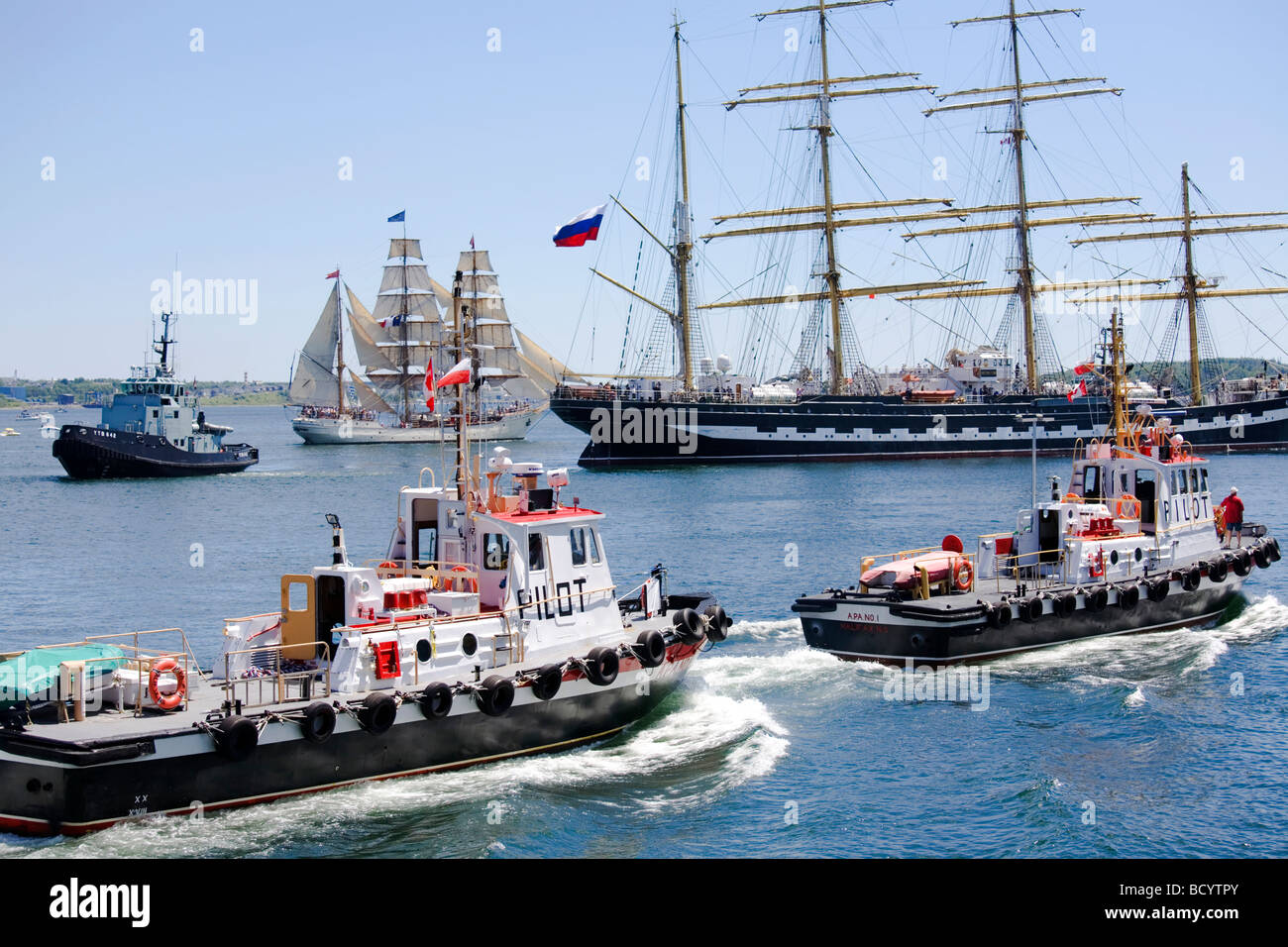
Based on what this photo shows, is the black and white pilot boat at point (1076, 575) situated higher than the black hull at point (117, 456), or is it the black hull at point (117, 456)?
the black hull at point (117, 456)

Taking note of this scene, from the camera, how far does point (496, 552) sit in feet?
67.3

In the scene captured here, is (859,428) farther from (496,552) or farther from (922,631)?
(496,552)

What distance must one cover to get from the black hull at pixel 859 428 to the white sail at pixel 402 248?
56.2m

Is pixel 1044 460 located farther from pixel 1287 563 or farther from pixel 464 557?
pixel 464 557

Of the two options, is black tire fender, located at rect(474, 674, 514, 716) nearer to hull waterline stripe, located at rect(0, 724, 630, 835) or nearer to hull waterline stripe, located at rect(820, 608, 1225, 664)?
hull waterline stripe, located at rect(0, 724, 630, 835)

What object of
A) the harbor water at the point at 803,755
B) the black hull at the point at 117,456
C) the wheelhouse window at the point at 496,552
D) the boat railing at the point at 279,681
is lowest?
the harbor water at the point at 803,755

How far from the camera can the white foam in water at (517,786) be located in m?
15.1

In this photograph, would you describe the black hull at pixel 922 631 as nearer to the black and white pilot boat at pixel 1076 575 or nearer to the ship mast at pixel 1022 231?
the black and white pilot boat at pixel 1076 575

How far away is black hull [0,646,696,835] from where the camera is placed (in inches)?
583

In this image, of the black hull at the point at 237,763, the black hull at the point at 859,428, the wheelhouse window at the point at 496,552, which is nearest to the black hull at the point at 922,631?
the black hull at the point at 237,763

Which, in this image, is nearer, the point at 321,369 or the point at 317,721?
the point at 317,721

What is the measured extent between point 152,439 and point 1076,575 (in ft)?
230

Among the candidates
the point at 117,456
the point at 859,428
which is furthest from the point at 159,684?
the point at 859,428

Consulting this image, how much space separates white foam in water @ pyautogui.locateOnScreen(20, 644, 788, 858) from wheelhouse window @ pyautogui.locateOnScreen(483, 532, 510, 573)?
3391 mm
